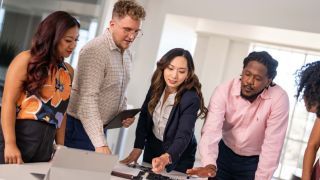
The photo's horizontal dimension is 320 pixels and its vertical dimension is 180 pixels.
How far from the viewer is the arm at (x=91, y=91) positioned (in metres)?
1.87

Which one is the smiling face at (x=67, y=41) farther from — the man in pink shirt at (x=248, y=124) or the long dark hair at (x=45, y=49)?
the man in pink shirt at (x=248, y=124)

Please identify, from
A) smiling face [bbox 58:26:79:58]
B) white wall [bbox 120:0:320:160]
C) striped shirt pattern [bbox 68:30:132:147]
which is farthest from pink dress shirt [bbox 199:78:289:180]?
white wall [bbox 120:0:320:160]

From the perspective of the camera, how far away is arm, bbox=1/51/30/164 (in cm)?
162

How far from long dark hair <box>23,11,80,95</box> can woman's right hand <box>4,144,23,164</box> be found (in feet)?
0.79

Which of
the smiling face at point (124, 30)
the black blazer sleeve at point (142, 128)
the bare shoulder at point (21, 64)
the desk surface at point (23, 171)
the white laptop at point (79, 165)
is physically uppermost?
the smiling face at point (124, 30)

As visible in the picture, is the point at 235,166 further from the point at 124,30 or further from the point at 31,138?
the point at 31,138

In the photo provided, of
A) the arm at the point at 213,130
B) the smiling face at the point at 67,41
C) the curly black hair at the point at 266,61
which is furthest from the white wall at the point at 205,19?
the smiling face at the point at 67,41

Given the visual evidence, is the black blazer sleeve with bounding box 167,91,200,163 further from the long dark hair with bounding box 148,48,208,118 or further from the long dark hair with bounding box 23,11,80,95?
the long dark hair with bounding box 23,11,80,95

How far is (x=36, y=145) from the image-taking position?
171 centimetres

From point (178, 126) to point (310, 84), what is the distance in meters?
0.70

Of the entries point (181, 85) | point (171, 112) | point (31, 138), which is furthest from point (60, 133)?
point (181, 85)

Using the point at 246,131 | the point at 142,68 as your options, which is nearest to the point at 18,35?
the point at 142,68

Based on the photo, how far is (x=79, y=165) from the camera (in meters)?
1.46

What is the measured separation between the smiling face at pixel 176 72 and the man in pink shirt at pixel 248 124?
0.78ft
